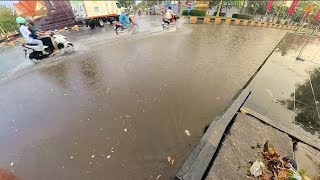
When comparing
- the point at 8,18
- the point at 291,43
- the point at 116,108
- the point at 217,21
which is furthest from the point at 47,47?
the point at 8,18

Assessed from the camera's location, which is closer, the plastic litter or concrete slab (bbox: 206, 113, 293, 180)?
the plastic litter

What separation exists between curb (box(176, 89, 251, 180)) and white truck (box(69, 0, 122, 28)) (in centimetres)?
1529

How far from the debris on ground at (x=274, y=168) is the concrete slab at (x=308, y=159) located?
38cm

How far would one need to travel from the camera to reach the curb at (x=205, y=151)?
327cm

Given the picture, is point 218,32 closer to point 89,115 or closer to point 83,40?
point 83,40

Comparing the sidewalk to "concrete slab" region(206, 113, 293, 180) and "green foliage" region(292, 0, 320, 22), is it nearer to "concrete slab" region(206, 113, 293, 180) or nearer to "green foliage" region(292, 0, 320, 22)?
"concrete slab" region(206, 113, 293, 180)

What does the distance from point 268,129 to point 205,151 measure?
1.84 metres

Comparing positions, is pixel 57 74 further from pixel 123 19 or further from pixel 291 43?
pixel 291 43

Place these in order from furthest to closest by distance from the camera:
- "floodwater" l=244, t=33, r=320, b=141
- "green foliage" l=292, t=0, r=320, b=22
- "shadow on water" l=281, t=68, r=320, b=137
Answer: "green foliage" l=292, t=0, r=320, b=22 → "floodwater" l=244, t=33, r=320, b=141 → "shadow on water" l=281, t=68, r=320, b=137

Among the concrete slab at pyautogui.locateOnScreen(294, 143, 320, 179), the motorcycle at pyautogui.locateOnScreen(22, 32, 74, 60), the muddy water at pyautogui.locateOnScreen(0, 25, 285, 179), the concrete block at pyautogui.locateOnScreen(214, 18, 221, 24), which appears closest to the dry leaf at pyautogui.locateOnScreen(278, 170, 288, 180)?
the concrete slab at pyautogui.locateOnScreen(294, 143, 320, 179)

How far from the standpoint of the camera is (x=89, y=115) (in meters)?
5.13

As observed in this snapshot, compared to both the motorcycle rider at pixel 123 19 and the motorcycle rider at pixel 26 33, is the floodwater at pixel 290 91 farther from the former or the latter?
the motorcycle rider at pixel 123 19

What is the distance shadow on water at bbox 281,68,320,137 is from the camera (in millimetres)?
4578

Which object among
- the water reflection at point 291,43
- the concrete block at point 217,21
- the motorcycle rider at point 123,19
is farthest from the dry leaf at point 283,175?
the concrete block at point 217,21
